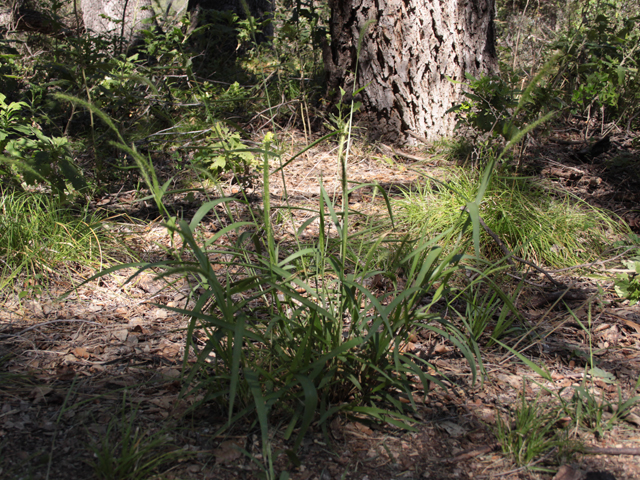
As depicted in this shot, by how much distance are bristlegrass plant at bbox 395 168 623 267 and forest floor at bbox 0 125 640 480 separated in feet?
0.55

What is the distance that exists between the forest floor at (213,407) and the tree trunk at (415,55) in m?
2.01

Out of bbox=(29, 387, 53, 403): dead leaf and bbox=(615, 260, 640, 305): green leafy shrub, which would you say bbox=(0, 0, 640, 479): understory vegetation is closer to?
bbox=(615, 260, 640, 305): green leafy shrub

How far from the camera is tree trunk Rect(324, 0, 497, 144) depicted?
385 cm

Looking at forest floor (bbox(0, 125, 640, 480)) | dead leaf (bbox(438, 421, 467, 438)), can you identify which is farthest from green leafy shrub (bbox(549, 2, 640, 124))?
dead leaf (bbox(438, 421, 467, 438))

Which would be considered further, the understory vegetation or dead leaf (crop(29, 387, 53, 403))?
dead leaf (crop(29, 387, 53, 403))

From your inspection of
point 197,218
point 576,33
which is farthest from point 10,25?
point 576,33

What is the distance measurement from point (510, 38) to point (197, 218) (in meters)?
6.54

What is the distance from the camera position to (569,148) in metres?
4.03

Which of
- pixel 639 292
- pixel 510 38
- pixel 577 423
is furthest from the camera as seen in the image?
pixel 510 38

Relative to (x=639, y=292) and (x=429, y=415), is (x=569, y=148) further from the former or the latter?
(x=429, y=415)

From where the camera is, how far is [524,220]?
8.67 feet

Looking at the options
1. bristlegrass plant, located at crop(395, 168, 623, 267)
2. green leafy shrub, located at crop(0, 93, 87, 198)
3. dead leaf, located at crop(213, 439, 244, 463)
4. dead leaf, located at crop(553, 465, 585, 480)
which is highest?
green leafy shrub, located at crop(0, 93, 87, 198)

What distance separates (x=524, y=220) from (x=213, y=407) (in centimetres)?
196

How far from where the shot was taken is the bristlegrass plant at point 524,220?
2.59m
